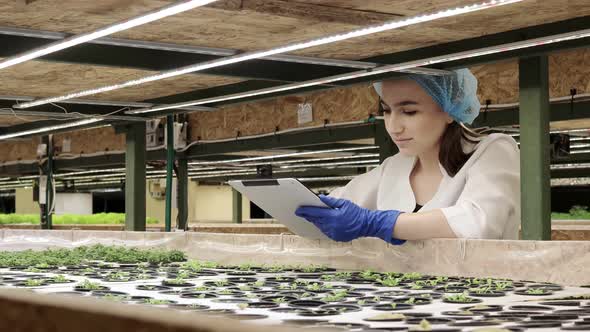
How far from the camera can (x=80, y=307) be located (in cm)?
107

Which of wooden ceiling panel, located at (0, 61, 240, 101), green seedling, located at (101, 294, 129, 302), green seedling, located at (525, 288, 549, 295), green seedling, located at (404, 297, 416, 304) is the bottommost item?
green seedling, located at (525, 288, 549, 295)

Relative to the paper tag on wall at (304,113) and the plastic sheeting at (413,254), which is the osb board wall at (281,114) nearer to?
the paper tag on wall at (304,113)

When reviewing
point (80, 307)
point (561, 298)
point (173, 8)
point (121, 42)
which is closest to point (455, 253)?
point (561, 298)

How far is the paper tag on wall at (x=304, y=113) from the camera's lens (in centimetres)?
876

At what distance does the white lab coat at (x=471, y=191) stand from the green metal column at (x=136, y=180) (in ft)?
12.4

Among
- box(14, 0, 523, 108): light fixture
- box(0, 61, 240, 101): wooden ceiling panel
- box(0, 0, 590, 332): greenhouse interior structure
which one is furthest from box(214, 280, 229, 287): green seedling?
box(0, 61, 240, 101): wooden ceiling panel

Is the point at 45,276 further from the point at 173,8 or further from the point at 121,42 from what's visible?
the point at 121,42

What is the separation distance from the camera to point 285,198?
4.37m

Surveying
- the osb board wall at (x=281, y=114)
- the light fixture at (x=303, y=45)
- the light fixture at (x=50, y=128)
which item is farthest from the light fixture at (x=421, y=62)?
the light fixture at (x=50, y=128)

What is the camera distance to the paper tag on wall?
345 inches

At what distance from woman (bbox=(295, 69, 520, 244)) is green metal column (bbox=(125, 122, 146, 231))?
3707 mm

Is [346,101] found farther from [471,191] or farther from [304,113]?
[471,191]

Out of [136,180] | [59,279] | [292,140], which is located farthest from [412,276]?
[292,140]

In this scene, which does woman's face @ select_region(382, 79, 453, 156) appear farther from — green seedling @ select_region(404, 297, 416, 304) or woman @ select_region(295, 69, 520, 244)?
green seedling @ select_region(404, 297, 416, 304)
